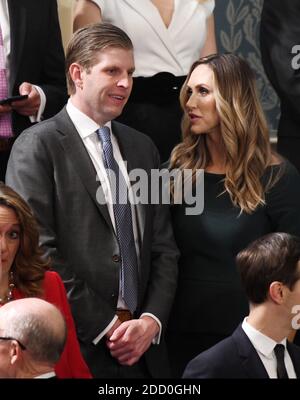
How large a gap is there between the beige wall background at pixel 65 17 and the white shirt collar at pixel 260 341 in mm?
1411

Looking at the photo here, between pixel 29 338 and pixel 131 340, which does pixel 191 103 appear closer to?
pixel 131 340

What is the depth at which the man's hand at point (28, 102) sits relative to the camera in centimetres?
383

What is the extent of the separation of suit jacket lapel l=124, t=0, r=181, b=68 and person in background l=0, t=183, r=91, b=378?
3.44ft

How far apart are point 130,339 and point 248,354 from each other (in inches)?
16.9

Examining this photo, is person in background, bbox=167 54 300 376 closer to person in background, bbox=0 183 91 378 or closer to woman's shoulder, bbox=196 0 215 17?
woman's shoulder, bbox=196 0 215 17

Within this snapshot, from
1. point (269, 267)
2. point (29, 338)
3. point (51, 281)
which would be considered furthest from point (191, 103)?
point (29, 338)

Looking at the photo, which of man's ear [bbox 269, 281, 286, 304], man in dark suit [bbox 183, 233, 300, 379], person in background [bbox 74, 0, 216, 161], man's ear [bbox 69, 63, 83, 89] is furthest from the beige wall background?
man's ear [bbox 269, 281, 286, 304]

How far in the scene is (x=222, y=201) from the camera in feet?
12.5

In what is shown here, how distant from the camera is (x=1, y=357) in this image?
2879 millimetres

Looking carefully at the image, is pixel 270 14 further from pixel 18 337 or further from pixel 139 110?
pixel 18 337

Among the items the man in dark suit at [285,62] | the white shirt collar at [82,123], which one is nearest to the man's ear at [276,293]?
the white shirt collar at [82,123]

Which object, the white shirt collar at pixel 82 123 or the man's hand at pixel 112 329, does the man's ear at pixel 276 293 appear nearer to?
the man's hand at pixel 112 329

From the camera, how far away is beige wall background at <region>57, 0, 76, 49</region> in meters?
4.16

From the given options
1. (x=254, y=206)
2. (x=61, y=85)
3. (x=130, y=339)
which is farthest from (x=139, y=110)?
(x=130, y=339)
